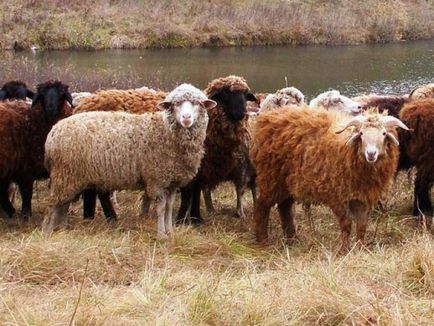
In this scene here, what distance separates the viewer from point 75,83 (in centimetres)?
1934

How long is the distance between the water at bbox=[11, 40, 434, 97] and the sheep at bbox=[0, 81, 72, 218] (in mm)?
12965

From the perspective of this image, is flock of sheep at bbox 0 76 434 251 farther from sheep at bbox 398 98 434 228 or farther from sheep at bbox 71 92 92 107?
sheep at bbox 71 92 92 107

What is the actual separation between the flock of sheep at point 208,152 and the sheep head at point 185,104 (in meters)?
0.01

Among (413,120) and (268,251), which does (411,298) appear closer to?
(268,251)

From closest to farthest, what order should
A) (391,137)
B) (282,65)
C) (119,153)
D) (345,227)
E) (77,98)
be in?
1. (391,137)
2. (345,227)
3. (119,153)
4. (77,98)
5. (282,65)

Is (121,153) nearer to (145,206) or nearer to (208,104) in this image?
(208,104)

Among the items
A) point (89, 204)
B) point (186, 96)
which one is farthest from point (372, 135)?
point (89, 204)

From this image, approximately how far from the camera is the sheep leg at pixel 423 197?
778 centimetres

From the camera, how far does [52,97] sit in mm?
7781

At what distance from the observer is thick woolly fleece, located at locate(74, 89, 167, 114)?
8.46 meters

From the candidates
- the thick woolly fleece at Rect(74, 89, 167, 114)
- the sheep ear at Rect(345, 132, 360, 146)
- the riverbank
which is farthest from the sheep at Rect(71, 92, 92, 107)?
the riverbank

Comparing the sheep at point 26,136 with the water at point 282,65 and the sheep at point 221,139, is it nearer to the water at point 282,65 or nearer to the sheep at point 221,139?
the sheep at point 221,139

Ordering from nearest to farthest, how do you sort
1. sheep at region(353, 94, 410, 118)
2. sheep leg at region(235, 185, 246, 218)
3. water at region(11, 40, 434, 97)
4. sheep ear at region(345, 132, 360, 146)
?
sheep ear at region(345, 132, 360, 146), sheep leg at region(235, 185, 246, 218), sheep at region(353, 94, 410, 118), water at region(11, 40, 434, 97)

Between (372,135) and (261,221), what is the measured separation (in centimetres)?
187
